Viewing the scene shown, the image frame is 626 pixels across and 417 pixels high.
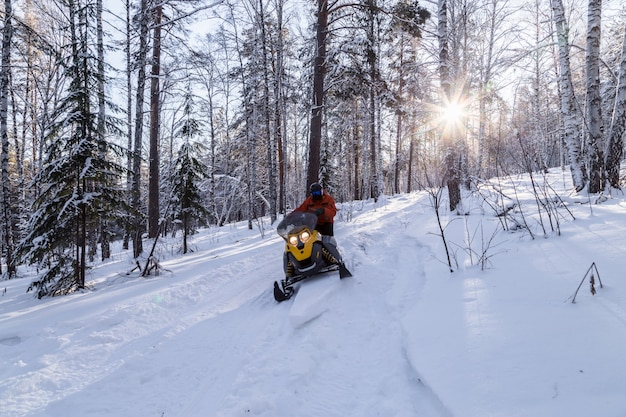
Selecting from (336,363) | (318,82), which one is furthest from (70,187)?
(318,82)

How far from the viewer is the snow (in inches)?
77.4

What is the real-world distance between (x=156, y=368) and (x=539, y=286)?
3892 millimetres

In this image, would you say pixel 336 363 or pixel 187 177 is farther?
pixel 187 177

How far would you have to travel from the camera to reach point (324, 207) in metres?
5.27

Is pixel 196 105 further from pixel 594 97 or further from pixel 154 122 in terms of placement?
pixel 594 97

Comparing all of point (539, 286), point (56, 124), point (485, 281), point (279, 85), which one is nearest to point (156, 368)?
point (485, 281)

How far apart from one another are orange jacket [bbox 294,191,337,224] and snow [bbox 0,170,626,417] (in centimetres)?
96

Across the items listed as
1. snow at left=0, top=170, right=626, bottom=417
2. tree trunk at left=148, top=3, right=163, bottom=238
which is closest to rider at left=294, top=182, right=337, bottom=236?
snow at left=0, top=170, right=626, bottom=417

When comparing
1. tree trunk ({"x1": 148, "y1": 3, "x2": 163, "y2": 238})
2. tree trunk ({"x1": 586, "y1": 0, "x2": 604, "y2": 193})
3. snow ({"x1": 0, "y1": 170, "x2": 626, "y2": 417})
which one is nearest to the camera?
snow ({"x1": 0, "y1": 170, "x2": 626, "y2": 417})

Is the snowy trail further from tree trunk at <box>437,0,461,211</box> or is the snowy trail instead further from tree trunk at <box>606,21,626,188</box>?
tree trunk at <box>437,0,461,211</box>

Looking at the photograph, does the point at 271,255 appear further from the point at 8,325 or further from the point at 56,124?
the point at 56,124

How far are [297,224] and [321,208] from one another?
2.27 ft

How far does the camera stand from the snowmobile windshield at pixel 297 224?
459 centimetres

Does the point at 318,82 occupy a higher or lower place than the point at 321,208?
higher
